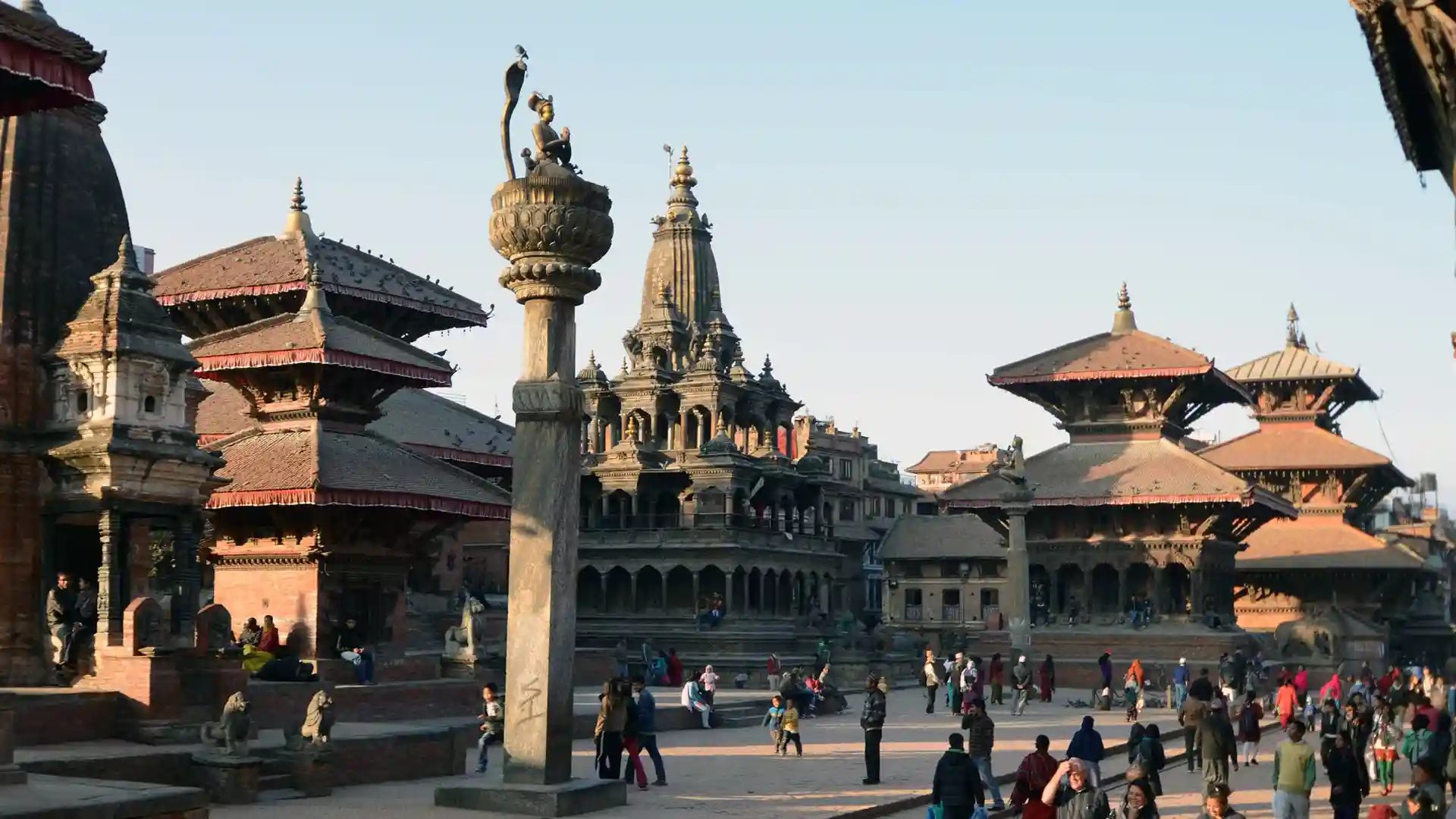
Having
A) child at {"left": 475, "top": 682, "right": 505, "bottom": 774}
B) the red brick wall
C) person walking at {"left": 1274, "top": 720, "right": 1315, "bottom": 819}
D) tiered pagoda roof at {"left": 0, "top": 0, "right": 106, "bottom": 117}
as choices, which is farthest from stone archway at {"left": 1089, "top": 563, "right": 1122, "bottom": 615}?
tiered pagoda roof at {"left": 0, "top": 0, "right": 106, "bottom": 117}

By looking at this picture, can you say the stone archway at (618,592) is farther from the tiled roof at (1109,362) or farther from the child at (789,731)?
the child at (789,731)

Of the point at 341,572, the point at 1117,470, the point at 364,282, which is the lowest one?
the point at 341,572

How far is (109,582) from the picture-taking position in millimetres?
22234

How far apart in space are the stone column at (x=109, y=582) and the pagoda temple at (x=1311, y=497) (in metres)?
47.2

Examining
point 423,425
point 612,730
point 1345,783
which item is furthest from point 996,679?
point 1345,783

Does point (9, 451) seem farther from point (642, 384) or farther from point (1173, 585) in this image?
point (642, 384)

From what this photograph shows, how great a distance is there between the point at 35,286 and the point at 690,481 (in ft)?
142

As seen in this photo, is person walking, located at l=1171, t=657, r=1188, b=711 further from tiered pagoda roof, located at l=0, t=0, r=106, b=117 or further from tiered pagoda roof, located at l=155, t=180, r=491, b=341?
tiered pagoda roof, located at l=0, t=0, r=106, b=117

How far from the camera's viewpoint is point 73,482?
22781mm

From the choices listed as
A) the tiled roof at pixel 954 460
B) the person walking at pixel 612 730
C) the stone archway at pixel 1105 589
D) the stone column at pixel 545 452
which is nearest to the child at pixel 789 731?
the person walking at pixel 612 730

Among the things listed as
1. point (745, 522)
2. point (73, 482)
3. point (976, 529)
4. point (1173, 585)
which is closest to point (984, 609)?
point (976, 529)

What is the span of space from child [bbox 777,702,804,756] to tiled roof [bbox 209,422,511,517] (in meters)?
8.84

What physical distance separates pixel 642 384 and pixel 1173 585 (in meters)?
25.5

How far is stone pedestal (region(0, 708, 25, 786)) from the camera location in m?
14.1
